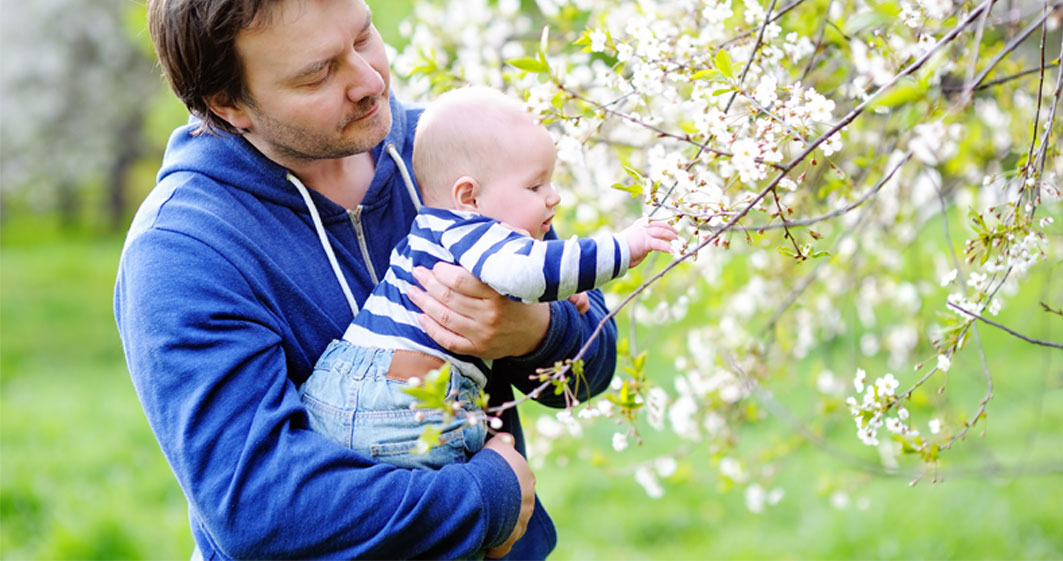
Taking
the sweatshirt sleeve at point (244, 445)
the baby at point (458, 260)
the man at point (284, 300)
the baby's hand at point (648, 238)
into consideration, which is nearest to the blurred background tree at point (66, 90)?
the man at point (284, 300)

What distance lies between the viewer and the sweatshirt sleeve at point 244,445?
5.41 ft

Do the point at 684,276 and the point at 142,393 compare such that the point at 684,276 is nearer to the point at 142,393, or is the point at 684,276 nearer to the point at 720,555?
the point at 720,555

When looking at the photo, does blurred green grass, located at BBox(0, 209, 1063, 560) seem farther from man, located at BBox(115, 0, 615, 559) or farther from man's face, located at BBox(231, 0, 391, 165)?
man's face, located at BBox(231, 0, 391, 165)

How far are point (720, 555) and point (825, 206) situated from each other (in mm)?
2163

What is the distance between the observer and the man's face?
5.90ft

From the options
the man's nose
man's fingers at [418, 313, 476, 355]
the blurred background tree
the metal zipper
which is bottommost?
the blurred background tree

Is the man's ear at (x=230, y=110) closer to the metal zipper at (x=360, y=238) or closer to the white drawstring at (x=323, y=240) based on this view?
the white drawstring at (x=323, y=240)

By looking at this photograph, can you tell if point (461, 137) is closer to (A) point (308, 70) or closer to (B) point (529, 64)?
(B) point (529, 64)

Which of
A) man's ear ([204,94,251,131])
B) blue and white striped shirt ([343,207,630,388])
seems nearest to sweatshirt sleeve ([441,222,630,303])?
blue and white striped shirt ([343,207,630,388])

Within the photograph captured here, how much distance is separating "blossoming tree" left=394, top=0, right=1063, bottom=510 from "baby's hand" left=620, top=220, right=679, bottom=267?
0.04 meters

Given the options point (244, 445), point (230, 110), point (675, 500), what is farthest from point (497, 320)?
point (675, 500)

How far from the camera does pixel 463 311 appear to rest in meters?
1.83

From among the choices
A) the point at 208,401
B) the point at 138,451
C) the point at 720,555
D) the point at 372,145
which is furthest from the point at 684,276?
the point at 138,451

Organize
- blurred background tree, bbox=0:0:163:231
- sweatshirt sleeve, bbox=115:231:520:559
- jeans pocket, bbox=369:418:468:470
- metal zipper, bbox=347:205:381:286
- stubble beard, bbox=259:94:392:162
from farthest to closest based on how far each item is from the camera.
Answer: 1. blurred background tree, bbox=0:0:163:231
2. metal zipper, bbox=347:205:381:286
3. stubble beard, bbox=259:94:392:162
4. jeans pocket, bbox=369:418:468:470
5. sweatshirt sleeve, bbox=115:231:520:559
